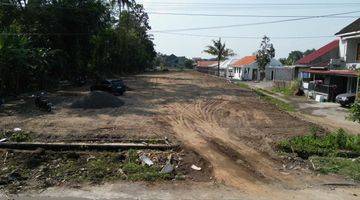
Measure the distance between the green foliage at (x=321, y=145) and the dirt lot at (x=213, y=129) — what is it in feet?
2.59

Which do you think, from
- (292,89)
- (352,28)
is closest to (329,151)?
(352,28)

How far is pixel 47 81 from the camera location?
125 feet

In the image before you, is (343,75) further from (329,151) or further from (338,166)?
(338,166)

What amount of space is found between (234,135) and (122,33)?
168 feet

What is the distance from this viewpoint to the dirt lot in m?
13.2

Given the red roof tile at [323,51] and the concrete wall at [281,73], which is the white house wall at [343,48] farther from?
the concrete wall at [281,73]

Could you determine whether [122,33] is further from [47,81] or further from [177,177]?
[177,177]

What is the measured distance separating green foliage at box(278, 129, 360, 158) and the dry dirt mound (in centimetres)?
1205

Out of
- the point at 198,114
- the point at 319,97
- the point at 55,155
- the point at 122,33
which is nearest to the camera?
the point at 55,155

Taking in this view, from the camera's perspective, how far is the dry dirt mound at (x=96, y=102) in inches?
1009

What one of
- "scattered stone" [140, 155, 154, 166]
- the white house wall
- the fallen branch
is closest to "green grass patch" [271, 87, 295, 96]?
the white house wall

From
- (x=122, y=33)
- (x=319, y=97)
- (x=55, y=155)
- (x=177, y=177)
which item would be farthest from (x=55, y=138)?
(x=122, y=33)

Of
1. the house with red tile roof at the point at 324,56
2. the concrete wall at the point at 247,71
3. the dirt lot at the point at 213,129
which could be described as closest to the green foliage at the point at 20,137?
the dirt lot at the point at 213,129

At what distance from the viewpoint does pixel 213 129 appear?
2002cm
